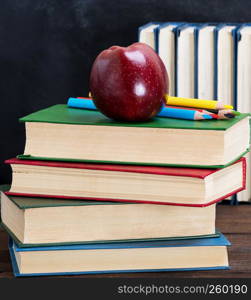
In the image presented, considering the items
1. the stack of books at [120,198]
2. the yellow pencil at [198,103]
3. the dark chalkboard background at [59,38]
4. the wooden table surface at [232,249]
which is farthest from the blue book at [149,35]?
the stack of books at [120,198]

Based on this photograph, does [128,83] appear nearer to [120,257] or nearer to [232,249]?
[120,257]

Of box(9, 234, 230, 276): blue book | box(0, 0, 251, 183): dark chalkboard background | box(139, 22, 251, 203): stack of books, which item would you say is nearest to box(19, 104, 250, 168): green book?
box(9, 234, 230, 276): blue book

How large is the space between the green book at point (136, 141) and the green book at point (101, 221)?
0.07 metres

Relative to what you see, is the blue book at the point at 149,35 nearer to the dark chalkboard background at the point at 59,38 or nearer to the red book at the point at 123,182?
the dark chalkboard background at the point at 59,38

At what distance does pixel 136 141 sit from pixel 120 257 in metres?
0.18

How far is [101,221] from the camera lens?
112 centimetres

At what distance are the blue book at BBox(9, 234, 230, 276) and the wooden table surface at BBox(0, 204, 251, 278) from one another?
12 millimetres

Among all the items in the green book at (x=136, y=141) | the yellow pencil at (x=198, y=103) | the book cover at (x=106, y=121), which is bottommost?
the green book at (x=136, y=141)

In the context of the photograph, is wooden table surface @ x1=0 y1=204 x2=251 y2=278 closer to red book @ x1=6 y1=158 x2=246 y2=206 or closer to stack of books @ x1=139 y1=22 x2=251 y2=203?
red book @ x1=6 y1=158 x2=246 y2=206

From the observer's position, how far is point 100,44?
2020 millimetres

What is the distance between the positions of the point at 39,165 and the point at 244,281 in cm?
36

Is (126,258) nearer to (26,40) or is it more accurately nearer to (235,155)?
(235,155)

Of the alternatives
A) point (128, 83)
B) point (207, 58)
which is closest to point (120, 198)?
→ point (128, 83)

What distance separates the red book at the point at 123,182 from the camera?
1.08 metres
